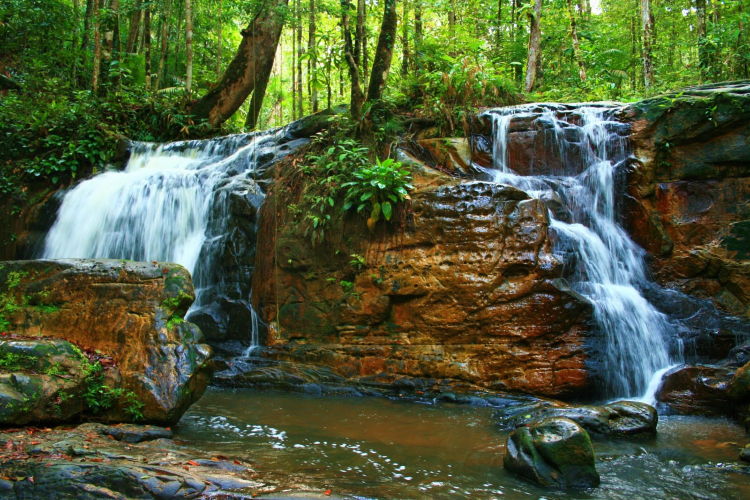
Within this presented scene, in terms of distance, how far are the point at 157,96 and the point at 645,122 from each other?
12.8 m

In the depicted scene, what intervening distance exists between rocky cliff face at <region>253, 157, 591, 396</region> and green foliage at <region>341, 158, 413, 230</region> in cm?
26

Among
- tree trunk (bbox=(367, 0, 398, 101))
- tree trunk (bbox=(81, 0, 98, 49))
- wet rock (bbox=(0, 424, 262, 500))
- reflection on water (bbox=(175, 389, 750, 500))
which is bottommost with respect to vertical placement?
reflection on water (bbox=(175, 389, 750, 500))

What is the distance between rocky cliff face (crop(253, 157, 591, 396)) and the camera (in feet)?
23.4

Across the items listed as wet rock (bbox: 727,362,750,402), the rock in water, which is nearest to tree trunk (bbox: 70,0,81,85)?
the rock in water

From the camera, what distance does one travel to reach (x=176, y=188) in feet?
34.2

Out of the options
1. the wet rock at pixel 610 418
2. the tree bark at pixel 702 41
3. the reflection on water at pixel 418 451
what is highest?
the tree bark at pixel 702 41

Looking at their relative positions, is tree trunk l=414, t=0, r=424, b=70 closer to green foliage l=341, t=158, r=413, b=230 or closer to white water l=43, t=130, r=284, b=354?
white water l=43, t=130, r=284, b=354

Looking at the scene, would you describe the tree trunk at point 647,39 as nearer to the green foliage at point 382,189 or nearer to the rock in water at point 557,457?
the green foliage at point 382,189

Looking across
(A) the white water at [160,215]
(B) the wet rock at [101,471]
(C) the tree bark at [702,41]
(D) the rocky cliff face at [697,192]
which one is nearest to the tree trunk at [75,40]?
(A) the white water at [160,215]

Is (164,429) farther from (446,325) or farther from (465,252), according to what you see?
(465,252)

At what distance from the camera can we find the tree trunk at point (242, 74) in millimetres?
14672

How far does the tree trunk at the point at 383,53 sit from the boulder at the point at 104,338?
6406mm

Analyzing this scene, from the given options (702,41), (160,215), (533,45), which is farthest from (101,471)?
(702,41)

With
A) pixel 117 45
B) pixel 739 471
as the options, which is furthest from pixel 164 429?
pixel 117 45
